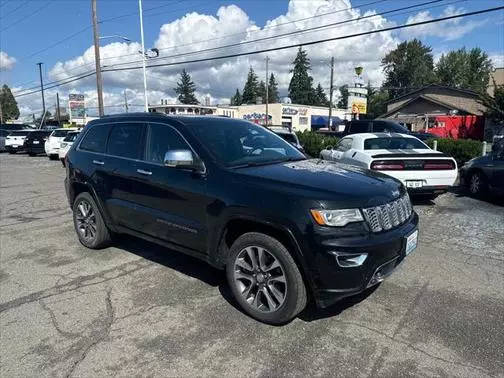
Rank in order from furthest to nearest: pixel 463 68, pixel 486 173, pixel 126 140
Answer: pixel 463 68
pixel 486 173
pixel 126 140

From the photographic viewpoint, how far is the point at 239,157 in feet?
13.8

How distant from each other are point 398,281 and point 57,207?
7241 millimetres

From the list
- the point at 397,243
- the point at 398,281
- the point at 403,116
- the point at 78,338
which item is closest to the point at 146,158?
the point at 78,338

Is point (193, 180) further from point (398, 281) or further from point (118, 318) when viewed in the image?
point (398, 281)

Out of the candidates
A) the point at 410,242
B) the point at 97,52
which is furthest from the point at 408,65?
the point at 410,242

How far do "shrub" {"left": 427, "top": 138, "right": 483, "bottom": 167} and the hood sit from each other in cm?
1196

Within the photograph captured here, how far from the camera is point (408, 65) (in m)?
85.6

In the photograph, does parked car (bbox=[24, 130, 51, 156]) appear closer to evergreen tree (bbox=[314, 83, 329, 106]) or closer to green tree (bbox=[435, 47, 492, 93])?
green tree (bbox=[435, 47, 492, 93])

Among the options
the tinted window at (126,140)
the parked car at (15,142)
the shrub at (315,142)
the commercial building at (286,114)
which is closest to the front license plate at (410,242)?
the tinted window at (126,140)

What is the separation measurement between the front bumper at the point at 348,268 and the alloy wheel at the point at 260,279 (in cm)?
34

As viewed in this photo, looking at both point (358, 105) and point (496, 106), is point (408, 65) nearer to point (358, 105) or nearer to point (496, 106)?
point (358, 105)

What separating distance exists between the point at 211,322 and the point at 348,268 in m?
1.33

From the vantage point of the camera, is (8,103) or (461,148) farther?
(8,103)

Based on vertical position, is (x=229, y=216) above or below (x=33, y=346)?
above
